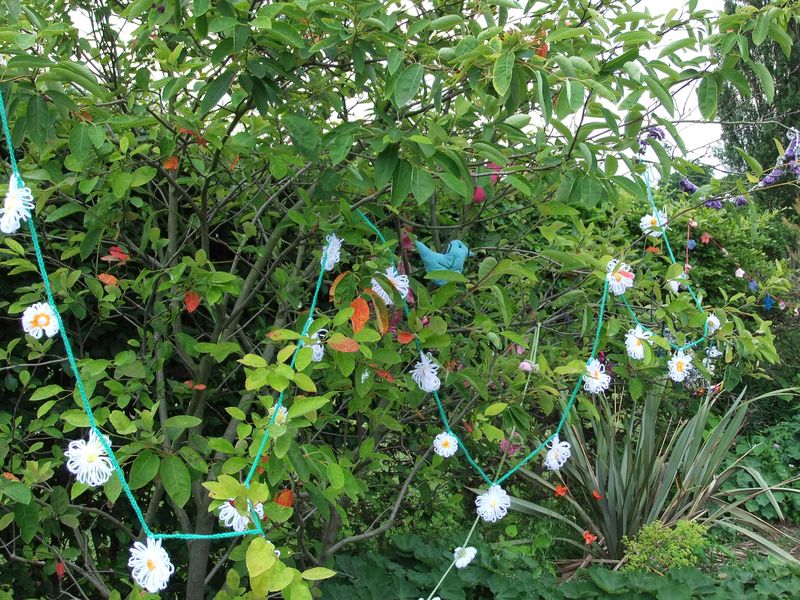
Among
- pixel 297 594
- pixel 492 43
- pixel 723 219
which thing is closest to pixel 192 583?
pixel 297 594

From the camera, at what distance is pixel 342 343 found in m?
1.51

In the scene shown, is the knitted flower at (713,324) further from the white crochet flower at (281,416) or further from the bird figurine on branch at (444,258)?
the white crochet flower at (281,416)

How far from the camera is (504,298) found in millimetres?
1939

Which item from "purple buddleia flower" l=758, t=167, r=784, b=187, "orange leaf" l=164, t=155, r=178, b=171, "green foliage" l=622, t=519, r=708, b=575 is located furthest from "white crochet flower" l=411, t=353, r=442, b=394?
"green foliage" l=622, t=519, r=708, b=575

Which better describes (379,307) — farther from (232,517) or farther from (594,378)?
(594,378)

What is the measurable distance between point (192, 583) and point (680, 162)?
1.91 m

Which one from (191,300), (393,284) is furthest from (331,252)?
(191,300)

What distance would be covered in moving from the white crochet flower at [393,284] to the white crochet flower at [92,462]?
26.5 inches

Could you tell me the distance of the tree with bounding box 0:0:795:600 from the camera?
1.43 metres

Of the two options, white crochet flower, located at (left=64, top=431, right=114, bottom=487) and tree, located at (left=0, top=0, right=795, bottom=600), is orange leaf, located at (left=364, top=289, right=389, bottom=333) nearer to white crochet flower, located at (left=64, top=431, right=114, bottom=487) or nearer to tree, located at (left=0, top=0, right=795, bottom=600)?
tree, located at (left=0, top=0, right=795, bottom=600)

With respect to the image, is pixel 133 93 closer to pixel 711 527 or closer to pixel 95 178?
pixel 95 178

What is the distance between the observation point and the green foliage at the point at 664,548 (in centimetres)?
311

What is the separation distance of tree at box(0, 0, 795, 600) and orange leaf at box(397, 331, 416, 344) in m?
0.03

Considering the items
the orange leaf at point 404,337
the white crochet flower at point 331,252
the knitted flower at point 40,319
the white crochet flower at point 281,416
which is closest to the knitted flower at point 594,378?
the orange leaf at point 404,337
